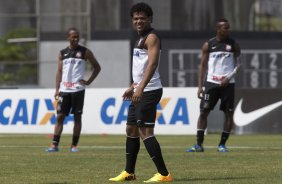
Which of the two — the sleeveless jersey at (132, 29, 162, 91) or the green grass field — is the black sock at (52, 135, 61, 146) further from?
the sleeveless jersey at (132, 29, 162, 91)

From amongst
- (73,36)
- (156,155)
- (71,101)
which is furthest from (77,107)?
(156,155)

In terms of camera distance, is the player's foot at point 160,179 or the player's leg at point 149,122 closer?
the player's foot at point 160,179

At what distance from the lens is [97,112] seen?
27.0m

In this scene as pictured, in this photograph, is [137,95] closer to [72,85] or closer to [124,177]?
[124,177]

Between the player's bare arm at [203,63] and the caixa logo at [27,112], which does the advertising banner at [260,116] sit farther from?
the player's bare arm at [203,63]

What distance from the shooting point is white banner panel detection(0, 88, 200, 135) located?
2661 centimetres

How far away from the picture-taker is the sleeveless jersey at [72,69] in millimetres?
18281

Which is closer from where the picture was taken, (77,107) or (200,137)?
(200,137)

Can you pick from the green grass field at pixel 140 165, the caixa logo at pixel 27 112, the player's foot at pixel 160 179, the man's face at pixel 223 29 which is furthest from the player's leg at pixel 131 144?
the caixa logo at pixel 27 112

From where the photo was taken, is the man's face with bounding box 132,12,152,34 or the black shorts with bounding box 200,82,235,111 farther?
the black shorts with bounding box 200,82,235,111

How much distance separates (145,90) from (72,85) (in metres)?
6.62

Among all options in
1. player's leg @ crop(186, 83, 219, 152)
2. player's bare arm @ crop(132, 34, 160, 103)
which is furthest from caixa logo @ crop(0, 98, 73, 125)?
player's bare arm @ crop(132, 34, 160, 103)

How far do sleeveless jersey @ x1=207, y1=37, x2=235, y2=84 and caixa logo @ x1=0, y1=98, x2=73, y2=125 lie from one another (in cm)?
938

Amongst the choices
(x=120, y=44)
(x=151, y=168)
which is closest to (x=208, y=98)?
(x=151, y=168)
